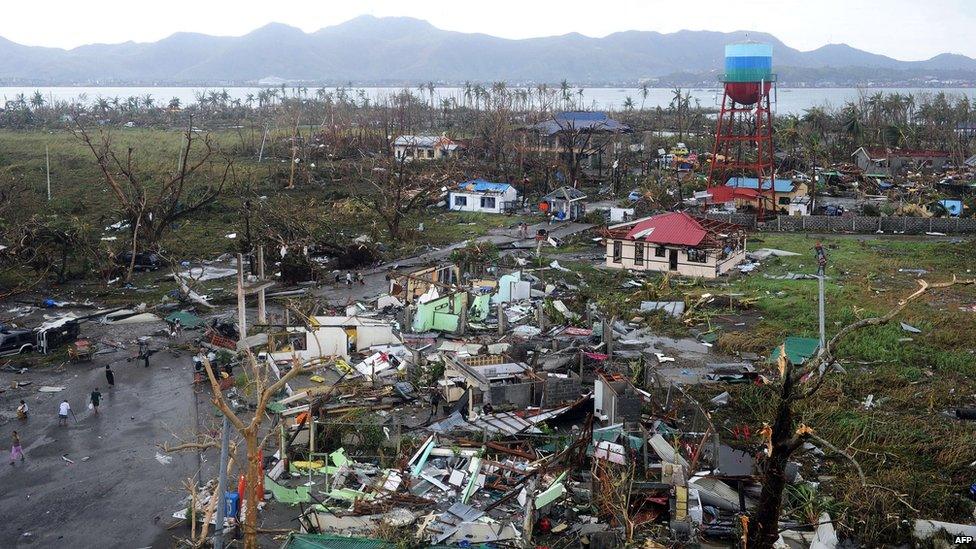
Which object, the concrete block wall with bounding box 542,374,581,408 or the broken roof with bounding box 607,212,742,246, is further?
the broken roof with bounding box 607,212,742,246

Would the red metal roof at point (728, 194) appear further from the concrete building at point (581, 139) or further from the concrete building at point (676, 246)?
the concrete building at point (581, 139)

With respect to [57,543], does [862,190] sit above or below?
above

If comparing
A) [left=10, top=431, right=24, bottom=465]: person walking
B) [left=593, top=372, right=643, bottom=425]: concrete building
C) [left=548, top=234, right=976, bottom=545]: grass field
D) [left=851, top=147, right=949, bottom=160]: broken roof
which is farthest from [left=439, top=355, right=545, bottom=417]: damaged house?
[left=851, top=147, right=949, bottom=160]: broken roof

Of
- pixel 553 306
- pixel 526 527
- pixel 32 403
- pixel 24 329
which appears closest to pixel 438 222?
pixel 553 306

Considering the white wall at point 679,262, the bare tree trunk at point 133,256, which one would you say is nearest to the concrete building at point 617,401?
the white wall at point 679,262

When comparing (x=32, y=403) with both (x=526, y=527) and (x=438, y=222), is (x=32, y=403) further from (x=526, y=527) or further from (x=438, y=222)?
(x=438, y=222)

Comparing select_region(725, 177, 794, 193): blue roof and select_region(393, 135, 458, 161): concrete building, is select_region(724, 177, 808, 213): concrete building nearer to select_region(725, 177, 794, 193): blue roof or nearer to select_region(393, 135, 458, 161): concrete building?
select_region(725, 177, 794, 193): blue roof

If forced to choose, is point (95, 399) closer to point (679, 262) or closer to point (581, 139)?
point (679, 262)
